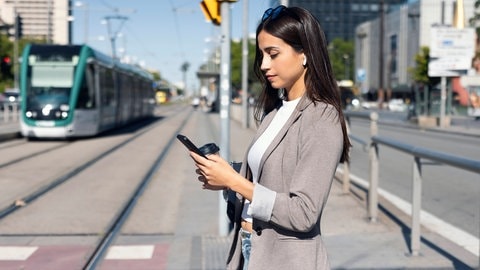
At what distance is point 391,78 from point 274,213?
95.5 metres

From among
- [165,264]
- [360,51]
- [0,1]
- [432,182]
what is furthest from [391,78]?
[165,264]

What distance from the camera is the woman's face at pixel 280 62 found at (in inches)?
94.3

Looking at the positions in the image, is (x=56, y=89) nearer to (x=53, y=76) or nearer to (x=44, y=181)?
(x=53, y=76)

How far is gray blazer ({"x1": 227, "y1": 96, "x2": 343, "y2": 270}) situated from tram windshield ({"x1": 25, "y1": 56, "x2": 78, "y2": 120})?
2007 centimetres

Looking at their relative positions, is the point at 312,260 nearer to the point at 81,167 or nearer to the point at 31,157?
the point at 81,167

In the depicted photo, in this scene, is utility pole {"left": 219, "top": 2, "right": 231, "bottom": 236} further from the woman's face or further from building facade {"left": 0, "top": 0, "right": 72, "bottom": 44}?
building facade {"left": 0, "top": 0, "right": 72, "bottom": 44}

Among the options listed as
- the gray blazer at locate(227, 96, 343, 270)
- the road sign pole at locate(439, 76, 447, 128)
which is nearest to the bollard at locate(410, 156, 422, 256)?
the gray blazer at locate(227, 96, 343, 270)

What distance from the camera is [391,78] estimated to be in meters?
95.1

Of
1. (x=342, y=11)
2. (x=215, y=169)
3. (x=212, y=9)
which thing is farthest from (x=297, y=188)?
(x=342, y=11)

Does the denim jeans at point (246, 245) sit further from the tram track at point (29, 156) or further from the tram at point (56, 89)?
the tram at point (56, 89)

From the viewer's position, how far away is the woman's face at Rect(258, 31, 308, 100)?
7.86ft

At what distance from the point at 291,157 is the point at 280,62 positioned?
1.11 ft

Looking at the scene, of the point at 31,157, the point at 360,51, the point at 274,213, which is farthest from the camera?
the point at 360,51

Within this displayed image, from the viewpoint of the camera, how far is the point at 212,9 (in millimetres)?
7406
